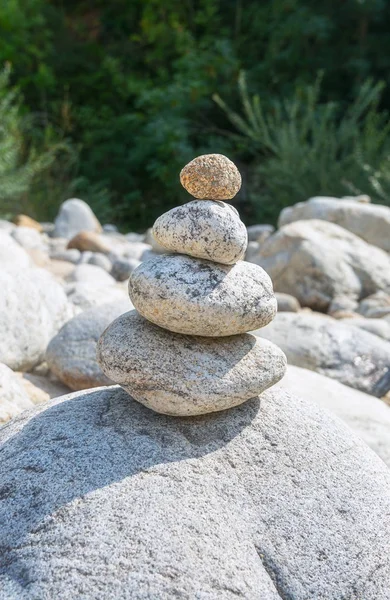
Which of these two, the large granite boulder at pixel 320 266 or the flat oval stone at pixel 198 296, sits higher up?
the flat oval stone at pixel 198 296

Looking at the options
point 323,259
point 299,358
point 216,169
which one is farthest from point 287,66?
point 216,169

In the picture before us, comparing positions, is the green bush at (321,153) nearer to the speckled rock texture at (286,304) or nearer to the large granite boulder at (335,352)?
the speckled rock texture at (286,304)

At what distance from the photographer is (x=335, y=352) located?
168 inches

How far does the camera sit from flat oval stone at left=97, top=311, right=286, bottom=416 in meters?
2.15

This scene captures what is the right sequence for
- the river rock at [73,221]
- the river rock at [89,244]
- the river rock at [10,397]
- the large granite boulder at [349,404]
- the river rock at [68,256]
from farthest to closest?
the river rock at [73,221], the river rock at [89,244], the river rock at [68,256], the large granite boulder at [349,404], the river rock at [10,397]

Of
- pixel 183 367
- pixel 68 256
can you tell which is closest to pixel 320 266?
pixel 68 256

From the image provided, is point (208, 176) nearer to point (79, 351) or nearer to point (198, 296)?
point (198, 296)

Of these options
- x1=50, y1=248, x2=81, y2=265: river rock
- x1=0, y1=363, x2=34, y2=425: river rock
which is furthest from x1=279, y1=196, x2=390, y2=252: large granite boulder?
x1=0, y1=363, x2=34, y2=425: river rock

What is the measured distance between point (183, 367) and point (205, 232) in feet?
1.36

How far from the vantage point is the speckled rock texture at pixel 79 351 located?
12.2 ft

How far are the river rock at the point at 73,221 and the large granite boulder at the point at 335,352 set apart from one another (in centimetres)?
577

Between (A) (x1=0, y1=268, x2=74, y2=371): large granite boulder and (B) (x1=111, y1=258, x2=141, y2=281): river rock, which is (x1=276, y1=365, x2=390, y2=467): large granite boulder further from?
(B) (x1=111, y1=258, x2=141, y2=281): river rock

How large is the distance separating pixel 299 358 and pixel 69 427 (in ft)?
7.34

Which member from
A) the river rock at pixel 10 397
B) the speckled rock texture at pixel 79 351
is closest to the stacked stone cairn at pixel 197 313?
the river rock at pixel 10 397
